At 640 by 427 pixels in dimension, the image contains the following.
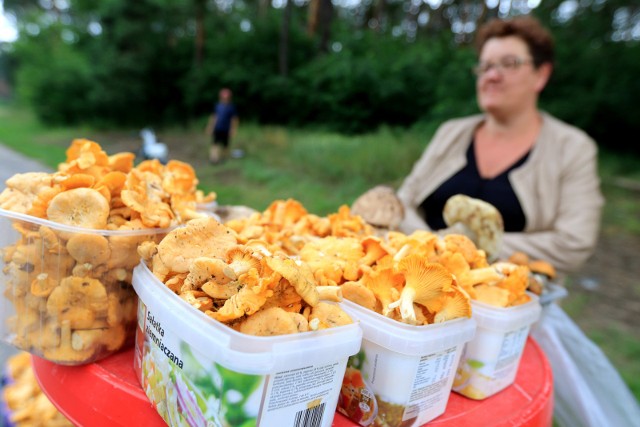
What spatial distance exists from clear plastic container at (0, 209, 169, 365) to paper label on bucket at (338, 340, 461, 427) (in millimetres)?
493

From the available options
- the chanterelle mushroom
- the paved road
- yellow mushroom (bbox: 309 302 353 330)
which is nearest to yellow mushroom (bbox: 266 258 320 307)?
yellow mushroom (bbox: 309 302 353 330)

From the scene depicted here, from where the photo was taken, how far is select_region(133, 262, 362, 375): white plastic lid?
0.64 metres

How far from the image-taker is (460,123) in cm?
221

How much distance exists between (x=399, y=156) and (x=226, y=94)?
13.5 ft

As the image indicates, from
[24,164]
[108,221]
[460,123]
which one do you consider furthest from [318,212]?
[24,164]

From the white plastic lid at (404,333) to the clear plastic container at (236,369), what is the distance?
3.3 inches

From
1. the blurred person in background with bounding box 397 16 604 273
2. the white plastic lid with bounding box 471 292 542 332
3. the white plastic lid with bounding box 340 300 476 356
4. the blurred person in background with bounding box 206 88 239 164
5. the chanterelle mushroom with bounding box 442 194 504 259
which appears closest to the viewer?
the white plastic lid with bounding box 340 300 476 356

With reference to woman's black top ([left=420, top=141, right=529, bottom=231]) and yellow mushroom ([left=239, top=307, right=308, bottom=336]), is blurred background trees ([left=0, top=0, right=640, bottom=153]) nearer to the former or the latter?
woman's black top ([left=420, top=141, right=529, bottom=231])

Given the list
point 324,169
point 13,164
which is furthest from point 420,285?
point 13,164

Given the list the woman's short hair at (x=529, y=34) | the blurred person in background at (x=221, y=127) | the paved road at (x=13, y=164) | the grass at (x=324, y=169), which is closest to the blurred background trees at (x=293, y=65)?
the grass at (x=324, y=169)

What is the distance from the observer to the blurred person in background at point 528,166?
1819 mm

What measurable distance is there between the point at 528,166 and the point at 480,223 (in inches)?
31.5

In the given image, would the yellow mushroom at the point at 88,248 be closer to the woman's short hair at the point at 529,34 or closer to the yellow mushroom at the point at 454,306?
the yellow mushroom at the point at 454,306

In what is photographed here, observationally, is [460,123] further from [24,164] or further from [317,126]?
[317,126]
